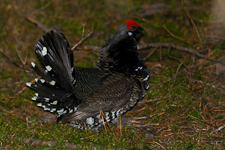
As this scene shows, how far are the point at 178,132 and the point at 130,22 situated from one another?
2404 mm

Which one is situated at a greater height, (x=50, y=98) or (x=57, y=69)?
(x=57, y=69)

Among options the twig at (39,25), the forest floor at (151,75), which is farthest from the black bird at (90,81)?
the twig at (39,25)

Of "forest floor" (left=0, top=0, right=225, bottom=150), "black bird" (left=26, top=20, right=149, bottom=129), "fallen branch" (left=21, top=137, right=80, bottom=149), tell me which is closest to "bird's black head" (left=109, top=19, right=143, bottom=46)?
"black bird" (left=26, top=20, right=149, bottom=129)

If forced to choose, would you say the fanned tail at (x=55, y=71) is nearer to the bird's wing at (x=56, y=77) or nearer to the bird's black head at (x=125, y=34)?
the bird's wing at (x=56, y=77)

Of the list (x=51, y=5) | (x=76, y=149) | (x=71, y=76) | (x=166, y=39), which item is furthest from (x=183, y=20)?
(x=76, y=149)

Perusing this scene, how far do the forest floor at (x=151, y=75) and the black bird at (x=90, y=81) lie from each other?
40 centimetres

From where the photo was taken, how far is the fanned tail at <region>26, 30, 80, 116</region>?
4891 millimetres

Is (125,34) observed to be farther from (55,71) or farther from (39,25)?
(39,25)

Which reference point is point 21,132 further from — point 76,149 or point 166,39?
point 166,39

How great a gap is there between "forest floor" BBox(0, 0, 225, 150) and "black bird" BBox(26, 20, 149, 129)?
1.33 feet

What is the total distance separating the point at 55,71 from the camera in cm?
496

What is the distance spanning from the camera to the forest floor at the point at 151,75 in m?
5.05

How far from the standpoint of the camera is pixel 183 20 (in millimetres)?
8555

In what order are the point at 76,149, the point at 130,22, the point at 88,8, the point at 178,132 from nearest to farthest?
the point at 76,149, the point at 178,132, the point at 130,22, the point at 88,8
